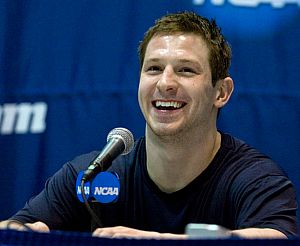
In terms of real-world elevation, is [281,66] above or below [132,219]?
above

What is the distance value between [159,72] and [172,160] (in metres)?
0.23

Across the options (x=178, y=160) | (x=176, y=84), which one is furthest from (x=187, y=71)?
(x=178, y=160)

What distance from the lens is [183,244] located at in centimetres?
84

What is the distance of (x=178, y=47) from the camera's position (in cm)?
168

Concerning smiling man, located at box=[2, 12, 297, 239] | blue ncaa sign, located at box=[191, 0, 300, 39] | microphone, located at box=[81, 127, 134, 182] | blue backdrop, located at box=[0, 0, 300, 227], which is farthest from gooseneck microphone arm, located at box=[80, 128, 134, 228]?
blue ncaa sign, located at box=[191, 0, 300, 39]

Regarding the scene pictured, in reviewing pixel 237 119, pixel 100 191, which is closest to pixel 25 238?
pixel 100 191

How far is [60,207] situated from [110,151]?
0.32 metres

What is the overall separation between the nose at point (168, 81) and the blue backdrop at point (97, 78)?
436 millimetres

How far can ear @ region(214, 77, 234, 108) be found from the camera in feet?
5.77

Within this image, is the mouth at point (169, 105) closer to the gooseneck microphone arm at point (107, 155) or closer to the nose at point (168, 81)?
the nose at point (168, 81)

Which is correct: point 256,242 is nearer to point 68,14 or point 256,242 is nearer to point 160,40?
point 160,40

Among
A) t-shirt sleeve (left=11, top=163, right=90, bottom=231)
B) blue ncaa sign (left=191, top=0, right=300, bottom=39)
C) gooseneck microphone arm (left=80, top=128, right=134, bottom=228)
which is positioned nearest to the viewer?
gooseneck microphone arm (left=80, top=128, right=134, bottom=228)

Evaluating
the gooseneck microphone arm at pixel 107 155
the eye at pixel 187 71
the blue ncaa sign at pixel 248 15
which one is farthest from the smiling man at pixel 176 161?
the blue ncaa sign at pixel 248 15

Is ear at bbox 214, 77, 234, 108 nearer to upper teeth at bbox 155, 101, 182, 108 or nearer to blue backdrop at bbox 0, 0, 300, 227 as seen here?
upper teeth at bbox 155, 101, 182, 108
